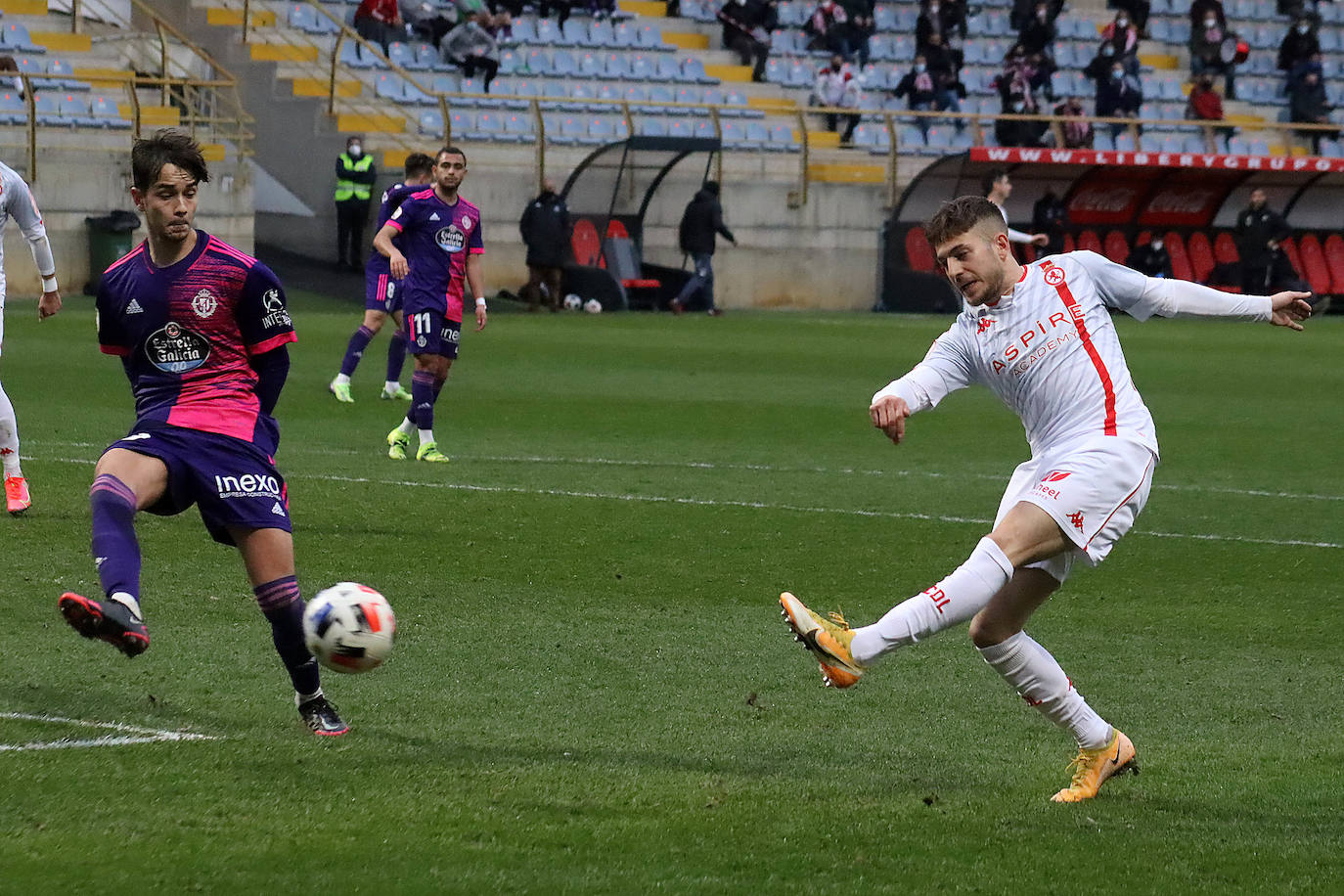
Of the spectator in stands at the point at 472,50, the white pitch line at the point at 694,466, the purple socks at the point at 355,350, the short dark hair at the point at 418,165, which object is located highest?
the spectator in stands at the point at 472,50

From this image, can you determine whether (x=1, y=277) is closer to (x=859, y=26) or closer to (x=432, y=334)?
(x=432, y=334)

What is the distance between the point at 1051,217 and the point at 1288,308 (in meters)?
26.6

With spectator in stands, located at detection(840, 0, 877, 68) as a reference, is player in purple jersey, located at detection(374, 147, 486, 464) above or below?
below

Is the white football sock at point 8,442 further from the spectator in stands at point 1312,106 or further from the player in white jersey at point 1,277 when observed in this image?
the spectator in stands at point 1312,106

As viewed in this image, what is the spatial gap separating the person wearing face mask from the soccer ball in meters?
22.6

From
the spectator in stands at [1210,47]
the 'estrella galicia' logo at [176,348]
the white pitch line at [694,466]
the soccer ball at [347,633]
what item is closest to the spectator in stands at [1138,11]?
the spectator in stands at [1210,47]

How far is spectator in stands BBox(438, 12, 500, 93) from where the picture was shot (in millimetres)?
29734

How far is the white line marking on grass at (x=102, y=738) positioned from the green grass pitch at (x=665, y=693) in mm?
54

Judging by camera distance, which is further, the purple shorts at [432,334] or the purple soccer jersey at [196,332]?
the purple shorts at [432,334]

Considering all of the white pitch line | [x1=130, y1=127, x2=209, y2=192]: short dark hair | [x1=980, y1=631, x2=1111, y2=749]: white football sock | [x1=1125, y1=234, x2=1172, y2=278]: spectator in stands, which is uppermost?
[x1=130, y1=127, x2=209, y2=192]: short dark hair

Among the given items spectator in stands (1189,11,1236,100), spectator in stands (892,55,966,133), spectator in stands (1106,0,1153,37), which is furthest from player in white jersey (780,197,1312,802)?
spectator in stands (1106,0,1153,37)

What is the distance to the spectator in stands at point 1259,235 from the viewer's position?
31.2 m

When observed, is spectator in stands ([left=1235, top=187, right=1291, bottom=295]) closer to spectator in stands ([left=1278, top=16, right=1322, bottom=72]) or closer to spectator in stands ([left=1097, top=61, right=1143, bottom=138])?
spectator in stands ([left=1097, top=61, right=1143, bottom=138])

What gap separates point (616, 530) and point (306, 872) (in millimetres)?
5752
